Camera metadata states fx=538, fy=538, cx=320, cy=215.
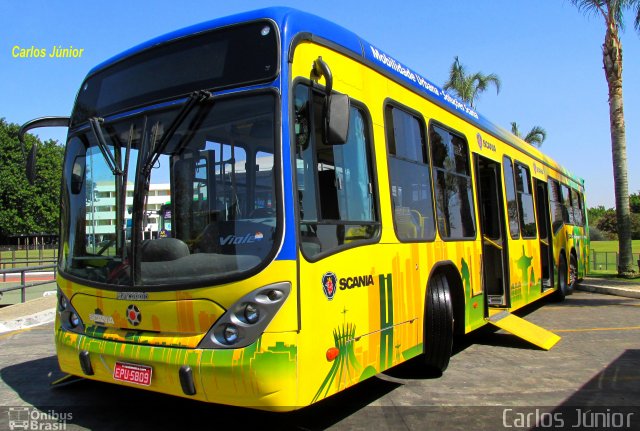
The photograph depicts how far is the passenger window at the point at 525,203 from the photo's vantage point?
9211 mm

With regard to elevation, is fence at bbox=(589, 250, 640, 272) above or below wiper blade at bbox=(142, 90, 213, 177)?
below

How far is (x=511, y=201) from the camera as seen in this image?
871 cm

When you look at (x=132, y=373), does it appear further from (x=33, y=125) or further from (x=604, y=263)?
(x=604, y=263)

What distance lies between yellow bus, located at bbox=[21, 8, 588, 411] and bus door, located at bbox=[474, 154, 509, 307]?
304cm

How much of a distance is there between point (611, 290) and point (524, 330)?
7888mm

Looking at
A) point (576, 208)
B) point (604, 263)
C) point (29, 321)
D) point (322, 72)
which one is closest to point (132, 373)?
point (322, 72)

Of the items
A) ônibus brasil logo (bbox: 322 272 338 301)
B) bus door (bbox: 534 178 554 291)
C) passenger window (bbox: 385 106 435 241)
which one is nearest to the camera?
ônibus brasil logo (bbox: 322 272 338 301)

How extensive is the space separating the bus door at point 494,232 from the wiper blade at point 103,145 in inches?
215

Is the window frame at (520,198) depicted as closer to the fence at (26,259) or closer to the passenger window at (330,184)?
the passenger window at (330,184)

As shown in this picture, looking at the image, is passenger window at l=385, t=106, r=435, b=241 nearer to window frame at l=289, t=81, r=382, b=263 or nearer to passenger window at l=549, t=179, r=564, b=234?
window frame at l=289, t=81, r=382, b=263

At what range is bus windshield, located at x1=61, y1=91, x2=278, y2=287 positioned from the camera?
12.4ft

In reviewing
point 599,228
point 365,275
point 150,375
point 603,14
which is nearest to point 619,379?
point 365,275

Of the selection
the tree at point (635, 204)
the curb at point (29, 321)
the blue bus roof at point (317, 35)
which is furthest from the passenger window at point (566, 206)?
the tree at point (635, 204)

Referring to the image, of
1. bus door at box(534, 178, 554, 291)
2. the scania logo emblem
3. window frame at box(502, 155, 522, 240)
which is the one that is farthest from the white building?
bus door at box(534, 178, 554, 291)
